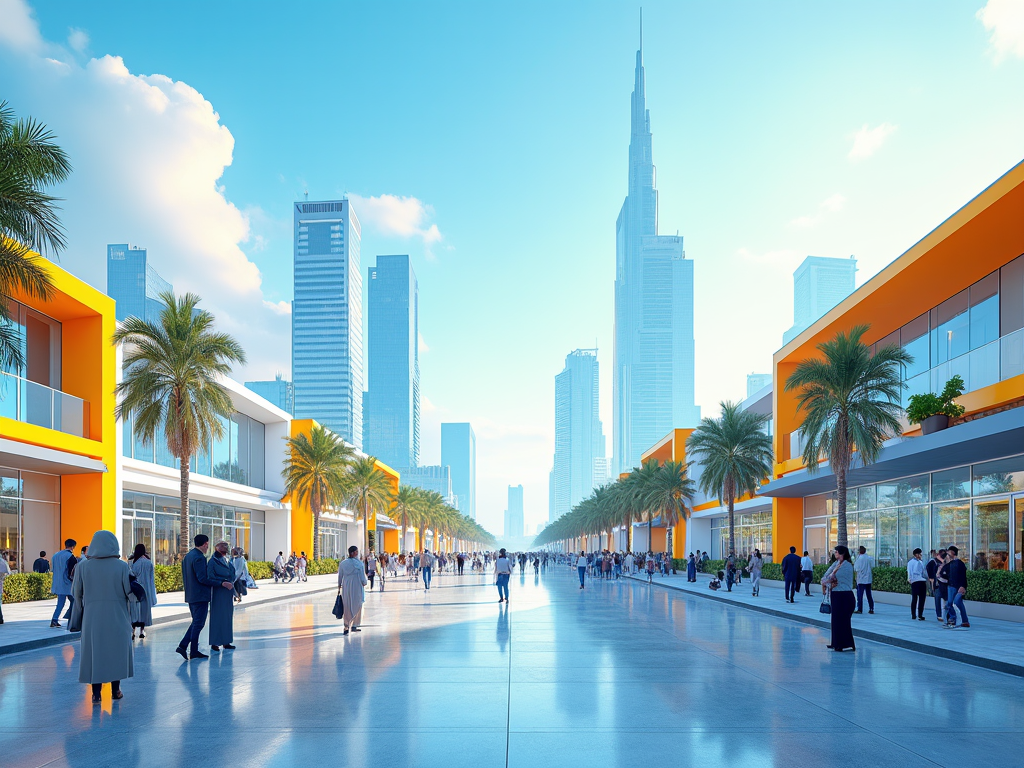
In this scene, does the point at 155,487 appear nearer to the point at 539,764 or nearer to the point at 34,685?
the point at 34,685

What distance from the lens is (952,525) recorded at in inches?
968

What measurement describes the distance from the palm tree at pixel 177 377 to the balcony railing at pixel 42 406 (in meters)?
1.27

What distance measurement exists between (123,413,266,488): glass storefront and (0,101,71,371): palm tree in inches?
729

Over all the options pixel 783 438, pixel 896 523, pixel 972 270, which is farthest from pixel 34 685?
pixel 783 438

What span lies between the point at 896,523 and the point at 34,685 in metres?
26.9

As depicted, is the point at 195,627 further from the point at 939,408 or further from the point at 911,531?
the point at 911,531

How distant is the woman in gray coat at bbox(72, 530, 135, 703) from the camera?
9.36 m

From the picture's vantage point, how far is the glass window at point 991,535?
2180 centimetres

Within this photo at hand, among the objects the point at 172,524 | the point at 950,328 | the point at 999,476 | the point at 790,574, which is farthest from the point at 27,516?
the point at 950,328

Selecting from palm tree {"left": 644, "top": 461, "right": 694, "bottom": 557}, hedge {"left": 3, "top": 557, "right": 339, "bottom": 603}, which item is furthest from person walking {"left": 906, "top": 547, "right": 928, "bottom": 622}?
palm tree {"left": 644, "top": 461, "right": 694, "bottom": 557}

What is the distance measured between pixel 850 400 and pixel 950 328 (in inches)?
176

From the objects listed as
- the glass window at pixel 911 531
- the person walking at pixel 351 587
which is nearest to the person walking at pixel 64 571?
the person walking at pixel 351 587

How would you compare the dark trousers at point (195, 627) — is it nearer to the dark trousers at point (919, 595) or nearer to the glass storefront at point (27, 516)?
the dark trousers at point (919, 595)

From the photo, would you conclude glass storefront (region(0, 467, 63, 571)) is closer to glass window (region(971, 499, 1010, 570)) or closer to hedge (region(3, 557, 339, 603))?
hedge (region(3, 557, 339, 603))
